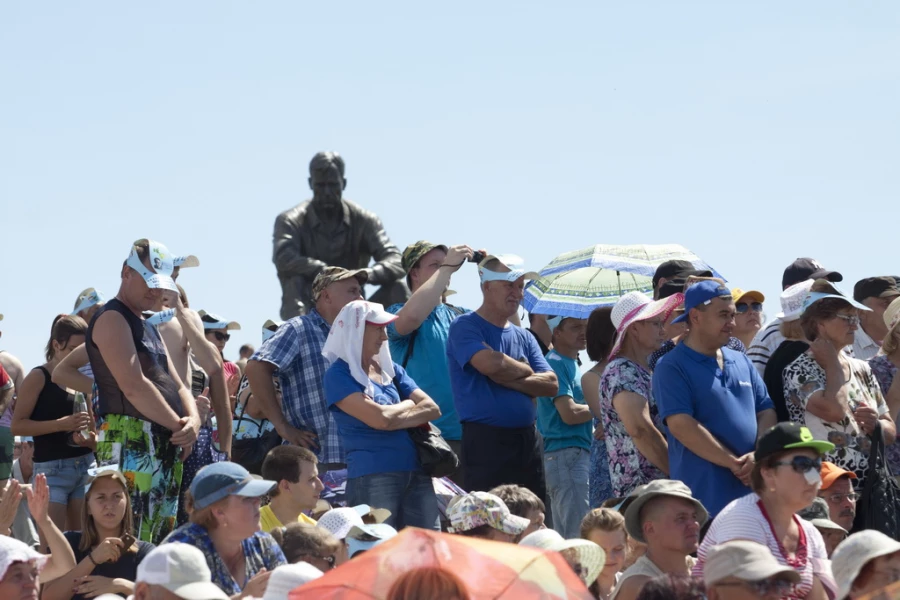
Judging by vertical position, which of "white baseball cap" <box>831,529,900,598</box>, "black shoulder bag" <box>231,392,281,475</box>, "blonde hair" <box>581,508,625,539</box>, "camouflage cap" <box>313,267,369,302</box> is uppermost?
"camouflage cap" <box>313,267,369,302</box>

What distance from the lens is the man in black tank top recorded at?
6875mm

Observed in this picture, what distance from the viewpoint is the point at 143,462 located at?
695cm

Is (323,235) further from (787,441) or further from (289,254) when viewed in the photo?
(787,441)

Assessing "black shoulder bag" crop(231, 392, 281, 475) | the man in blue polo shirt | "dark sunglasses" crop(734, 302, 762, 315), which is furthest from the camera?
"black shoulder bag" crop(231, 392, 281, 475)

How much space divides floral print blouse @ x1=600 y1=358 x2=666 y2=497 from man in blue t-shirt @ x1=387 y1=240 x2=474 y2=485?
1.33m

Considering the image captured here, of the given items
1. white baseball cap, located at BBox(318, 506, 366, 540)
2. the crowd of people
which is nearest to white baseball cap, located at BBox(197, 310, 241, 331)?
the crowd of people

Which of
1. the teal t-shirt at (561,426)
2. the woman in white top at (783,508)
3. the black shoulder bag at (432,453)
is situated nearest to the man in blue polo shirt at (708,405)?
the woman in white top at (783,508)

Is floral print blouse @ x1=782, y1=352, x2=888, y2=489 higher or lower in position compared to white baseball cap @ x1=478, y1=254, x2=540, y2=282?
lower

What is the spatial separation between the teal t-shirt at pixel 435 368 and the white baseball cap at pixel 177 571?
3.55 m

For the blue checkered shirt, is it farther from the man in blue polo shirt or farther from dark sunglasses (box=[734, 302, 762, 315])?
dark sunglasses (box=[734, 302, 762, 315])

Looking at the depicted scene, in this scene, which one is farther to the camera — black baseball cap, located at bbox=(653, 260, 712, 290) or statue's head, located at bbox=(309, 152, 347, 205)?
statue's head, located at bbox=(309, 152, 347, 205)

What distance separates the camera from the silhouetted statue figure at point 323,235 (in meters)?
13.6

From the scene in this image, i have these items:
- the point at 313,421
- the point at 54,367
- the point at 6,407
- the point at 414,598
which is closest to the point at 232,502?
the point at 414,598

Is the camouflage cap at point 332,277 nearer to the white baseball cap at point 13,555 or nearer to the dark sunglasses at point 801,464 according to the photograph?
the white baseball cap at point 13,555
